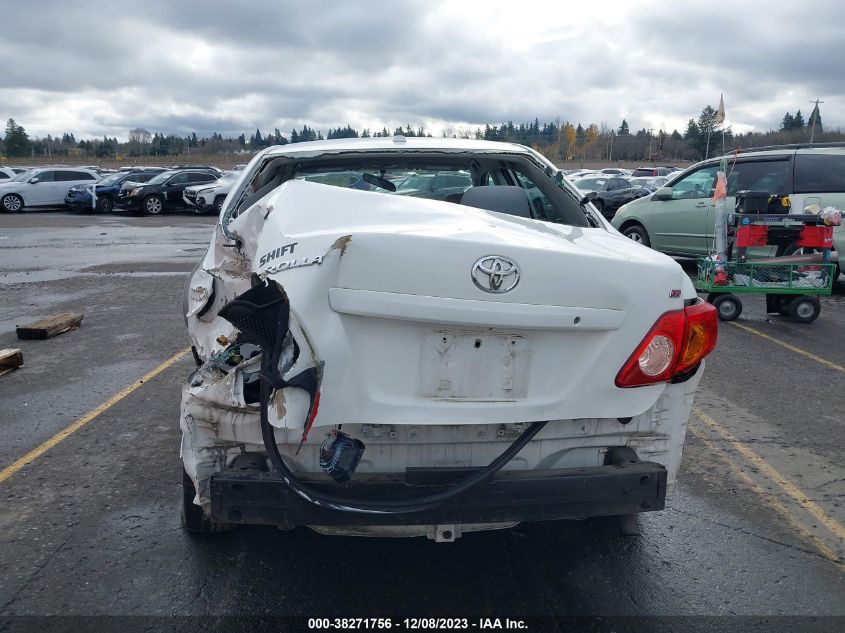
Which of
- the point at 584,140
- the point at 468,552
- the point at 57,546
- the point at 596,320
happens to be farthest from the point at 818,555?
the point at 584,140

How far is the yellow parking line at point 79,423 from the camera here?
4387 millimetres

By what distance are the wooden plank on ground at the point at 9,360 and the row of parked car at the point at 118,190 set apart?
→ 20.4m

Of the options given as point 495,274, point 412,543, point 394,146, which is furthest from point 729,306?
point 495,274

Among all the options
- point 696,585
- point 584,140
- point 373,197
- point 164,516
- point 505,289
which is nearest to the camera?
point 505,289

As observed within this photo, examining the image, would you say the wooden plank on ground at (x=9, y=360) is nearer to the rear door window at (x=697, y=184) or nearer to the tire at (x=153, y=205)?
the rear door window at (x=697, y=184)

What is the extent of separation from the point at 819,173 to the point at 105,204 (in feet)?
81.8

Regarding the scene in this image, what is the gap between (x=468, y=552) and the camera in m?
3.46

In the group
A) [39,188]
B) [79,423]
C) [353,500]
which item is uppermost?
[39,188]

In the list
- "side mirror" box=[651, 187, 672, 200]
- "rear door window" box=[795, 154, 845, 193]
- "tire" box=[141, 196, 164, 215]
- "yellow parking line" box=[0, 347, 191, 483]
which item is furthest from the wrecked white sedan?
"tire" box=[141, 196, 164, 215]

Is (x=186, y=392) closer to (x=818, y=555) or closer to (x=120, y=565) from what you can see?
(x=120, y=565)

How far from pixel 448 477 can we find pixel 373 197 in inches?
42.8

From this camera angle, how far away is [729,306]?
8727 millimetres

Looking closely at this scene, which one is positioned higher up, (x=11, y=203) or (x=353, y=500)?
(x=11, y=203)

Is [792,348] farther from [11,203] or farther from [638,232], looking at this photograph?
[11,203]
